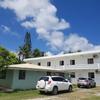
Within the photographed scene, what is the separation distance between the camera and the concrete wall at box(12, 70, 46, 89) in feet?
85.5

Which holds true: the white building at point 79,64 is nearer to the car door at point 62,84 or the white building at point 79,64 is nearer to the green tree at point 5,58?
the car door at point 62,84

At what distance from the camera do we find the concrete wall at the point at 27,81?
85.5 feet

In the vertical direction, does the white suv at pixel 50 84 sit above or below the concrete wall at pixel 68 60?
below

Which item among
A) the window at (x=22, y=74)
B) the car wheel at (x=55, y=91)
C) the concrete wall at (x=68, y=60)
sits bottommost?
the car wheel at (x=55, y=91)

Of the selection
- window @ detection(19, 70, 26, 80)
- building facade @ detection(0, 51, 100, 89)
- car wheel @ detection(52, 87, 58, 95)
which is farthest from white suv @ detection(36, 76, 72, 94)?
window @ detection(19, 70, 26, 80)

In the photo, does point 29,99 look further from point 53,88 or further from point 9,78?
point 9,78

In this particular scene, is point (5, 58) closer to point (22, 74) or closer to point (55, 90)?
point (22, 74)

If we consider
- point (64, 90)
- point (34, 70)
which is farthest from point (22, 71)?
point (64, 90)

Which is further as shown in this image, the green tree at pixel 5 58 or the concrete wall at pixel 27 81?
the concrete wall at pixel 27 81

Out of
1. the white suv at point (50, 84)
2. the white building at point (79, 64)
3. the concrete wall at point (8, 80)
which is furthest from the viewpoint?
the white building at point (79, 64)

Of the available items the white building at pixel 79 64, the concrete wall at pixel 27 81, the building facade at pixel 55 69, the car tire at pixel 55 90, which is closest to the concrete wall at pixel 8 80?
the building facade at pixel 55 69

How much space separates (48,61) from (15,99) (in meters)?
31.6

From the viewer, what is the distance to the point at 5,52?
81.4 feet

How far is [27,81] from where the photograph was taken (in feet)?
91.2
